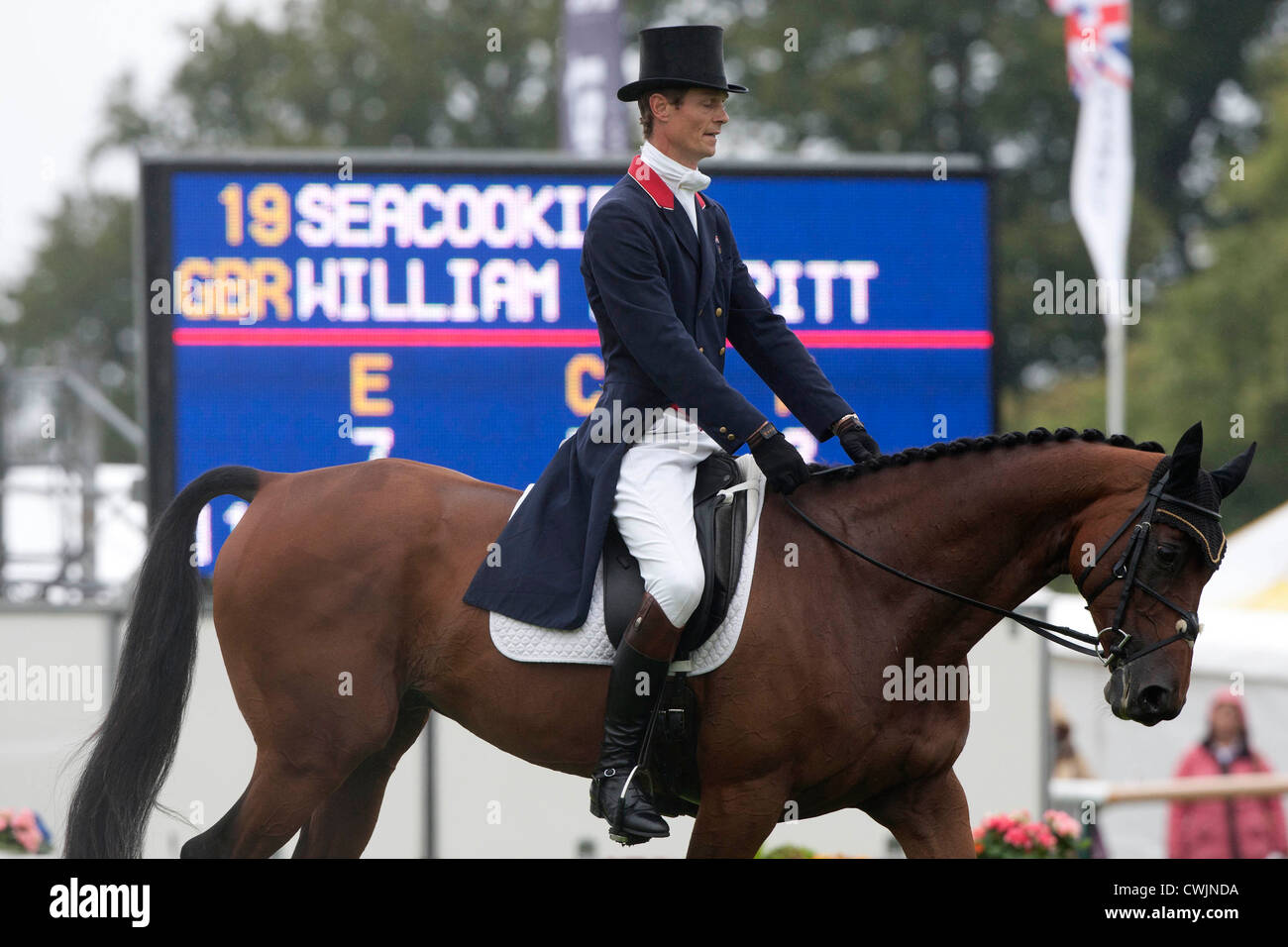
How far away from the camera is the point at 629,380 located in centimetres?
441

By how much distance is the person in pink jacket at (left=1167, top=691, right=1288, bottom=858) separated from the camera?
8016mm

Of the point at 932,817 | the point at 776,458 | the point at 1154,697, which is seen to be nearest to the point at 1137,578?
the point at 1154,697

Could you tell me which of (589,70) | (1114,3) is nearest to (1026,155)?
(1114,3)

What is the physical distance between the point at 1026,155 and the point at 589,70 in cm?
1842

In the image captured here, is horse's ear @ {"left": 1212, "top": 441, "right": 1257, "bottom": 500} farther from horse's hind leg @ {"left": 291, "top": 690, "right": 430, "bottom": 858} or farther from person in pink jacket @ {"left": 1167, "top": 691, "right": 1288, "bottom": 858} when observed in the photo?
person in pink jacket @ {"left": 1167, "top": 691, "right": 1288, "bottom": 858}

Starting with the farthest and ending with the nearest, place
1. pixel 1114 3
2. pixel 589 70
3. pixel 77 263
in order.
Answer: pixel 77 263 < pixel 1114 3 < pixel 589 70

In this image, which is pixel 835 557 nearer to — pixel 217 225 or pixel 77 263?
pixel 217 225

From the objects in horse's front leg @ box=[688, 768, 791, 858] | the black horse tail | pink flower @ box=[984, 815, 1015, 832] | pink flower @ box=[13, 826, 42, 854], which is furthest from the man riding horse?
pink flower @ box=[13, 826, 42, 854]

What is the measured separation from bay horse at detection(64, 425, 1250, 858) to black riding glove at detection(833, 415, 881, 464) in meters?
0.09

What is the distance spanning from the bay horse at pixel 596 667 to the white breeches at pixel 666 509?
0.21 m

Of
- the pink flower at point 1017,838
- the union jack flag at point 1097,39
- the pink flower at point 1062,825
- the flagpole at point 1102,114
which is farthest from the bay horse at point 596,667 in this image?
the union jack flag at point 1097,39

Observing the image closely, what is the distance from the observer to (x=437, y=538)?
443cm

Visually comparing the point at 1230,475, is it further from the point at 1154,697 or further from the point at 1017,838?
the point at 1017,838

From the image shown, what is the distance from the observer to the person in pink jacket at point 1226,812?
26.3 feet
